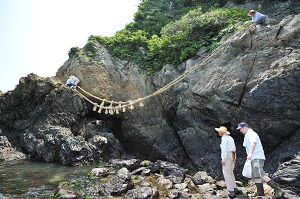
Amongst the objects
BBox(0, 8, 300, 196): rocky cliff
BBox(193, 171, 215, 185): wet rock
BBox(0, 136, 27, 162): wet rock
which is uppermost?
BBox(0, 8, 300, 196): rocky cliff

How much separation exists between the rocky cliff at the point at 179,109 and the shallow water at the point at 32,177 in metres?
1.14

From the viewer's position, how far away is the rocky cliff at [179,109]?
1017 cm

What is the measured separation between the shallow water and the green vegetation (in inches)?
303

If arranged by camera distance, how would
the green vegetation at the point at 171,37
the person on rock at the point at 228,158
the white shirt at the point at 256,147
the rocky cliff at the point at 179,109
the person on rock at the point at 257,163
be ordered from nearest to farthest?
the person on rock at the point at 257,163, the white shirt at the point at 256,147, the person on rock at the point at 228,158, the rocky cliff at the point at 179,109, the green vegetation at the point at 171,37

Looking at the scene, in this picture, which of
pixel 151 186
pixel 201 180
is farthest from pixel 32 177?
pixel 201 180

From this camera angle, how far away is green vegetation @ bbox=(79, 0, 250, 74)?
1454 centimetres

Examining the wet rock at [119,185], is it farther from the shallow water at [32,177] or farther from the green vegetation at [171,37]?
the green vegetation at [171,37]

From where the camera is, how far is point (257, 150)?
20.9 ft

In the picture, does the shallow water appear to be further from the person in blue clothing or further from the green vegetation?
the person in blue clothing

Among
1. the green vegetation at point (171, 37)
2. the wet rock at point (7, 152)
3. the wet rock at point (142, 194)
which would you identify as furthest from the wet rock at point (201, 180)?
the wet rock at point (7, 152)

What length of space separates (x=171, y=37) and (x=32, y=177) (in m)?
11.0

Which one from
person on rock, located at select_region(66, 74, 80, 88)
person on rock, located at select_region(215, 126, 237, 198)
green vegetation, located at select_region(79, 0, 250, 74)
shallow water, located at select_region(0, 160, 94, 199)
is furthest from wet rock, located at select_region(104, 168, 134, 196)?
person on rock, located at select_region(66, 74, 80, 88)

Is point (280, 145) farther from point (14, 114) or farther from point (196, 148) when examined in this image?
point (14, 114)

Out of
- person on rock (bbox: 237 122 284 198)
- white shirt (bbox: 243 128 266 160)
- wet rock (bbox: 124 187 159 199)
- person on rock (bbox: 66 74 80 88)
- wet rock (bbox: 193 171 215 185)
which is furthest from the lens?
person on rock (bbox: 66 74 80 88)
